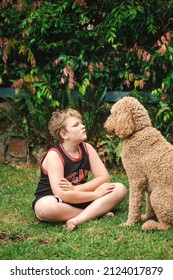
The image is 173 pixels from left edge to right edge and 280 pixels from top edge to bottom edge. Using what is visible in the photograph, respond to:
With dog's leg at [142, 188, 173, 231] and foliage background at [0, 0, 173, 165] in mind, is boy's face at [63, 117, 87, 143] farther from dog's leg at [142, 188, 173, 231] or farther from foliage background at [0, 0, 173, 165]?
foliage background at [0, 0, 173, 165]

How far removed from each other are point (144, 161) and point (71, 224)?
0.90 m

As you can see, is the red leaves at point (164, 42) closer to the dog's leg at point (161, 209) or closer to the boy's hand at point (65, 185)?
the boy's hand at point (65, 185)

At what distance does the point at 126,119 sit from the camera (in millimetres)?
4707

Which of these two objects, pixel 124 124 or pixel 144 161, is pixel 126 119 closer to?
pixel 124 124

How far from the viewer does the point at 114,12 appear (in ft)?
23.8

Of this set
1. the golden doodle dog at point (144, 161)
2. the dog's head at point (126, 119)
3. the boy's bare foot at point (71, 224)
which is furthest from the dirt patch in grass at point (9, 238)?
the dog's head at point (126, 119)

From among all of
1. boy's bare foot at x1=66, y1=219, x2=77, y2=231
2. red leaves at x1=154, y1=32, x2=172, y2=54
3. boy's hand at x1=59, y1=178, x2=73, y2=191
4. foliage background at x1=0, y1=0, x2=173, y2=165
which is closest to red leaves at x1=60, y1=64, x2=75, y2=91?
foliage background at x1=0, y1=0, x2=173, y2=165

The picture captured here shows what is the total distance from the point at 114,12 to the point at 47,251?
3.93 meters

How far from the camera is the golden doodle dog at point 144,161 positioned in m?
4.67

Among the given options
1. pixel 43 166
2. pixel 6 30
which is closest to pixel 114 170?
pixel 43 166

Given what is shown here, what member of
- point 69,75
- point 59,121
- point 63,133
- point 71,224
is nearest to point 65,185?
point 71,224

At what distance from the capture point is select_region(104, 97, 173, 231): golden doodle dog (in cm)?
467

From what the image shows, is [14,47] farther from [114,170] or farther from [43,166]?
[43,166]

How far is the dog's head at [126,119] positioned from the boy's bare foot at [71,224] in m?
0.90
